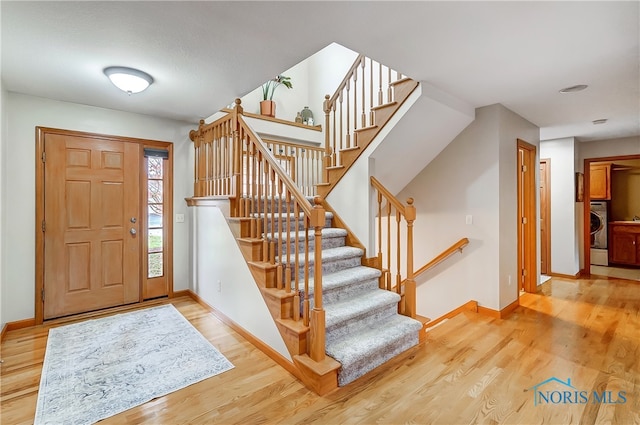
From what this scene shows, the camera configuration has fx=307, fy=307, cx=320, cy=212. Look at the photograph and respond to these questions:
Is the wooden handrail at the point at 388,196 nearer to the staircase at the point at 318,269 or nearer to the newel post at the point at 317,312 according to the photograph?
the staircase at the point at 318,269

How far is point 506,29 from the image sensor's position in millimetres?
1958

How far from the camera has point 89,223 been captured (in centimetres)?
351

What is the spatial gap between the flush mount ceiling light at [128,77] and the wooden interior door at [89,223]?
1325mm

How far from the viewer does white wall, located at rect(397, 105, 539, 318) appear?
347 cm

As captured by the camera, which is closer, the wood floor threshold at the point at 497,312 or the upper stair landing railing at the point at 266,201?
the upper stair landing railing at the point at 266,201

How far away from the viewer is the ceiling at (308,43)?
5.85 ft

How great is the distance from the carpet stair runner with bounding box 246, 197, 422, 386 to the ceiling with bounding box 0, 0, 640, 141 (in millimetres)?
1369

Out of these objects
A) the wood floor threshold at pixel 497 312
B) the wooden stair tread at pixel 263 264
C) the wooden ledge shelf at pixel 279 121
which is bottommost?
the wood floor threshold at pixel 497 312

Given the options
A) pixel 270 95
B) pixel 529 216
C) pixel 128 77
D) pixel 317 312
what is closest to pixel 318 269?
pixel 317 312

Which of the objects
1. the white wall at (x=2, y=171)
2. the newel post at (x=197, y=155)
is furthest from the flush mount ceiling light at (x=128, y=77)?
the newel post at (x=197, y=155)

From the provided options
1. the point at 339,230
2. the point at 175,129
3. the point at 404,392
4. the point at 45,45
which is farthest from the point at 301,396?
the point at 175,129

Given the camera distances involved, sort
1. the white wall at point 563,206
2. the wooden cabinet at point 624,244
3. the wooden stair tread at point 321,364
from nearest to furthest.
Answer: the wooden stair tread at point 321,364 < the white wall at point 563,206 < the wooden cabinet at point 624,244

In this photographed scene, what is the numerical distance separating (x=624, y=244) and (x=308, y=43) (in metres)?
7.48

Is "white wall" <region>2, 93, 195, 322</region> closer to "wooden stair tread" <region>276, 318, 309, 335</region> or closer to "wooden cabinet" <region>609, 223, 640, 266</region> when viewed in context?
"wooden stair tread" <region>276, 318, 309, 335</region>
